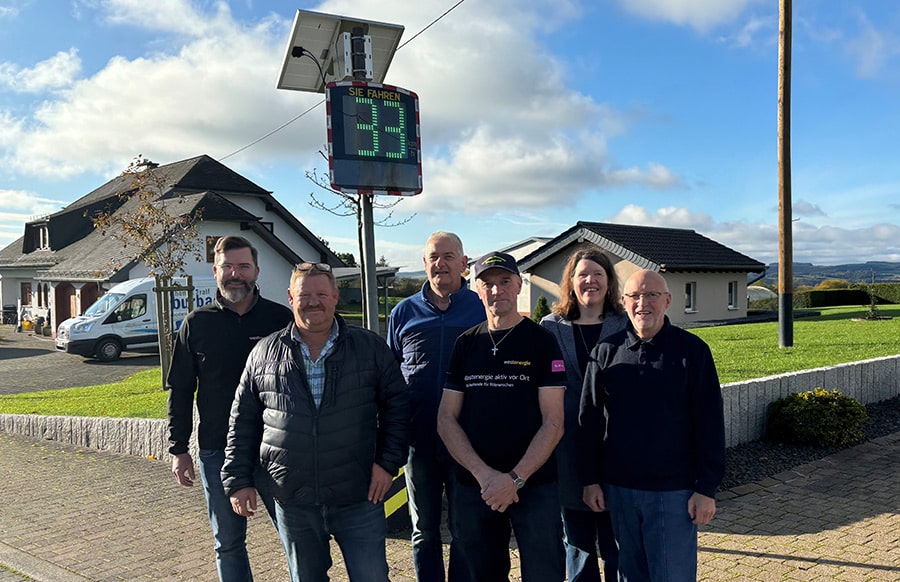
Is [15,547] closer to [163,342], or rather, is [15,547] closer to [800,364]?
[163,342]

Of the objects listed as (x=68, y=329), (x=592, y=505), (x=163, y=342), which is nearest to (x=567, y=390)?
(x=592, y=505)

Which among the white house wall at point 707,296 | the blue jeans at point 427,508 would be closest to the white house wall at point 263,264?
the white house wall at point 707,296

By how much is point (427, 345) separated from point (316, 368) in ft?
2.33

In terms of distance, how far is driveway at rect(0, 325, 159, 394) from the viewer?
54.1 ft

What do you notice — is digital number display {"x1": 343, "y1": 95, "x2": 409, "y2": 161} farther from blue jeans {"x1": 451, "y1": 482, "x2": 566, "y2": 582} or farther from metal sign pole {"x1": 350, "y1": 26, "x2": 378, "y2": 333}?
blue jeans {"x1": 451, "y1": 482, "x2": 566, "y2": 582}

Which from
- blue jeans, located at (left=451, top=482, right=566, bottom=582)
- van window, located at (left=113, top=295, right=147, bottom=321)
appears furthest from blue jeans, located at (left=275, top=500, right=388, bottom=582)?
van window, located at (left=113, top=295, right=147, bottom=321)

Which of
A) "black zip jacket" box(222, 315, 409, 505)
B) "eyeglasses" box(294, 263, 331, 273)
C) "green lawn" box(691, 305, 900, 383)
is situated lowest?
"green lawn" box(691, 305, 900, 383)

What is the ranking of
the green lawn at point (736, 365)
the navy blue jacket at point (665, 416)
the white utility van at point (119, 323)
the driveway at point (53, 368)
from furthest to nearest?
the white utility van at point (119, 323), the driveway at point (53, 368), the green lawn at point (736, 365), the navy blue jacket at point (665, 416)

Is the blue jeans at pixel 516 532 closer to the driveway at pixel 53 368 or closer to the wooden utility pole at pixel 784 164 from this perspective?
the wooden utility pole at pixel 784 164

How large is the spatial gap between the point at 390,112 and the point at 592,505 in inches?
151

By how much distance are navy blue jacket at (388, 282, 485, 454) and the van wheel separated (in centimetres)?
2025

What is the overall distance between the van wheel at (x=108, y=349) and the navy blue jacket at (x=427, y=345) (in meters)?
20.3

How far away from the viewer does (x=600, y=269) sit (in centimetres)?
388

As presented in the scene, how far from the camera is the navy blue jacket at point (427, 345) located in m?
3.80
